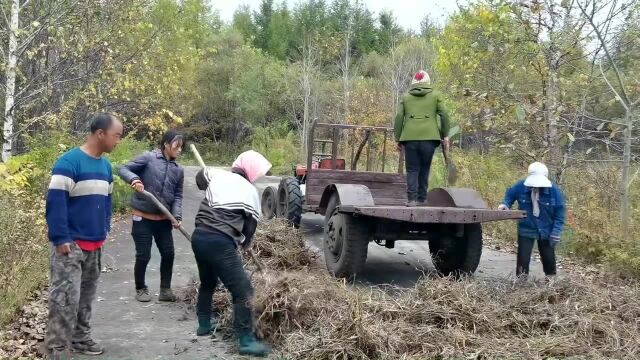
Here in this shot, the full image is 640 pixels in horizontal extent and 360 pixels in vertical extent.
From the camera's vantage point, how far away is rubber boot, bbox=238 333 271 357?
4518mm

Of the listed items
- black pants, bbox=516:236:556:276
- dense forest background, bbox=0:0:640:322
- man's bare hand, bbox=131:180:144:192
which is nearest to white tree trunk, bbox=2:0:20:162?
dense forest background, bbox=0:0:640:322

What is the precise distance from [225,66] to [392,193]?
2877 cm

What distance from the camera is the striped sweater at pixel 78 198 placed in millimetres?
4215

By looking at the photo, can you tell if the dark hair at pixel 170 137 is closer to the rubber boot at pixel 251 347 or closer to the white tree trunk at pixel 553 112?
the rubber boot at pixel 251 347

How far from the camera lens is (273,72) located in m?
35.0

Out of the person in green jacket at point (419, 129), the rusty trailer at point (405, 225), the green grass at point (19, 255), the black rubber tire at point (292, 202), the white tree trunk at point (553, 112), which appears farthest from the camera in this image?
the black rubber tire at point (292, 202)

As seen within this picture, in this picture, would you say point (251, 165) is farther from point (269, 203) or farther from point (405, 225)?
point (269, 203)

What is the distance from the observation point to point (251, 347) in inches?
179

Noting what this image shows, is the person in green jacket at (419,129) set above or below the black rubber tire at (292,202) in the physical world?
above

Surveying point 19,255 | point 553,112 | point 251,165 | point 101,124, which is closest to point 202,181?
point 251,165

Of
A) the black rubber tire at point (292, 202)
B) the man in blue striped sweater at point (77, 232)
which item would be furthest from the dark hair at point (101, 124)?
the black rubber tire at point (292, 202)

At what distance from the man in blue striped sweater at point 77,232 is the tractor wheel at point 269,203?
6252 mm

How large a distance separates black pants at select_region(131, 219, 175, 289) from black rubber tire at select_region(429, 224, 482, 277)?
9.78 ft

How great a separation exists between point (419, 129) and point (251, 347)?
3.80 meters
